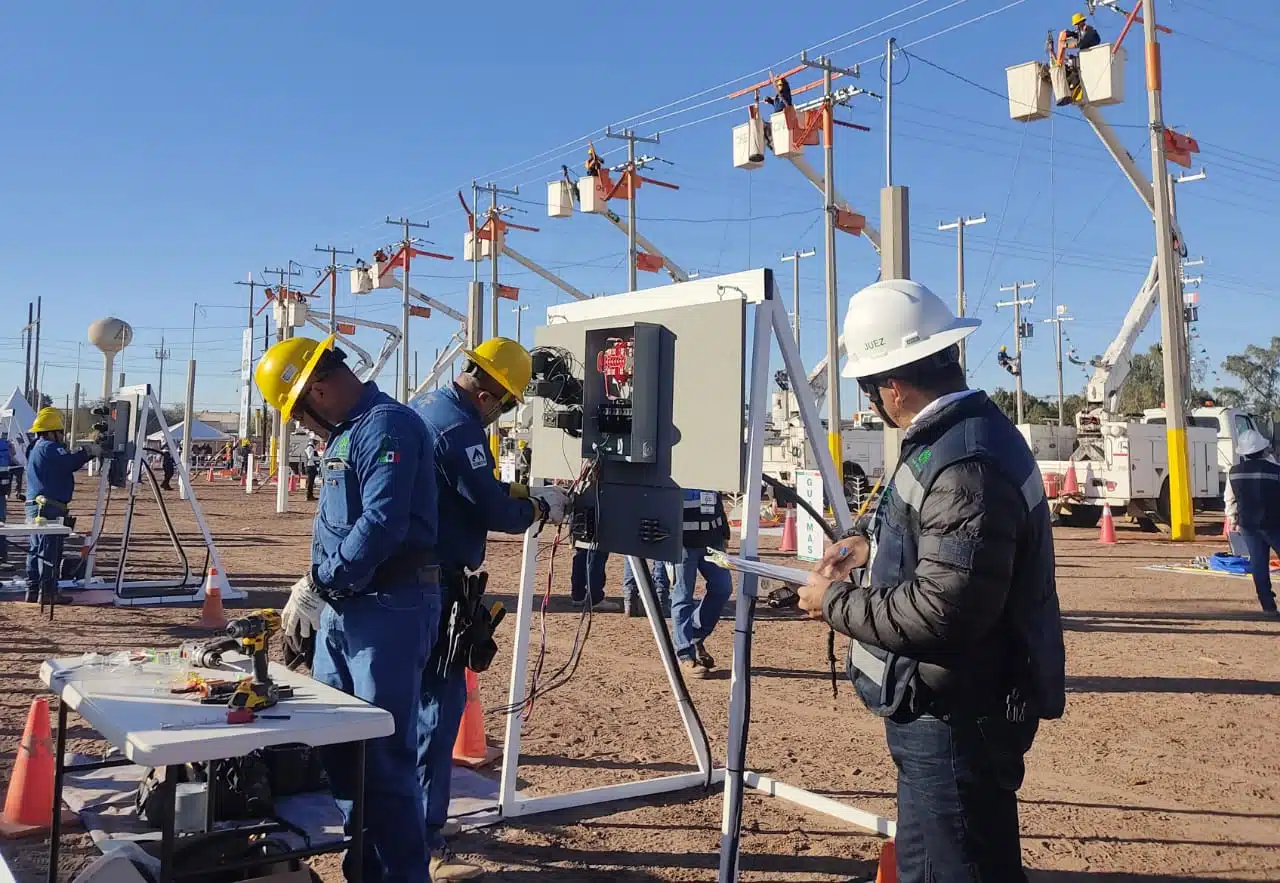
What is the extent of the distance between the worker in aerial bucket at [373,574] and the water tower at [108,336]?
17.2 metres

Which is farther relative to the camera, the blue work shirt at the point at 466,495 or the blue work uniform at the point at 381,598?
the blue work shirt at the point at 466,495

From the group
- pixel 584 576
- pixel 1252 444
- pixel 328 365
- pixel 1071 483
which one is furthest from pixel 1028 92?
pixel 328 365

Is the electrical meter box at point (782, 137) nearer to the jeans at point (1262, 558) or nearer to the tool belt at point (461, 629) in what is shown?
the jeans at point (1262, 558)

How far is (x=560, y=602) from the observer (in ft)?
39.8

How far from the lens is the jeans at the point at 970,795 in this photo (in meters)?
2.49

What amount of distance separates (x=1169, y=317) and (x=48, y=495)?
1848cm

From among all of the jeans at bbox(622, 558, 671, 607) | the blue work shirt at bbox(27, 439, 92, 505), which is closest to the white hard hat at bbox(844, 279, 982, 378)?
the jeans at bbox(622, 558, 671, 607)

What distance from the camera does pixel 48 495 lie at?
36.8 feet

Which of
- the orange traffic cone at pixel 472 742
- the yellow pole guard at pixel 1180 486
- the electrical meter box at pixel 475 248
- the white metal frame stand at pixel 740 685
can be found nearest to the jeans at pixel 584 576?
the orange traffic cone at pixel 472 742

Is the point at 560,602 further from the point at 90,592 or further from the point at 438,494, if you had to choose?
the point at 438,494

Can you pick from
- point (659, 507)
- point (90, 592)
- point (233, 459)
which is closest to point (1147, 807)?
point (659, 507)

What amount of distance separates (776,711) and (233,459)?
5450 centimetres

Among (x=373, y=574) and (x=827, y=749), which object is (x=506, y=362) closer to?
(x=373, y=574)

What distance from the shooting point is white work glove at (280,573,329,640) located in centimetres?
386
